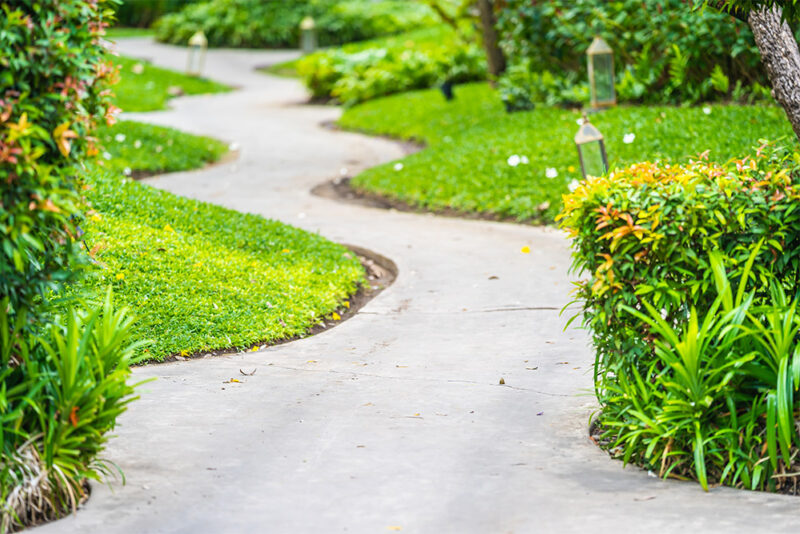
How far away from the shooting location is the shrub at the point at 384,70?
20234 millimetres

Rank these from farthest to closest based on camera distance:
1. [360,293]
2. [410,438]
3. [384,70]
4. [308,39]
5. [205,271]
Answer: [308,39] → [384,70] → [360,293] → [205,271] → [410,438]

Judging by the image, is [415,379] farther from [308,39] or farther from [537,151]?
[308,39]

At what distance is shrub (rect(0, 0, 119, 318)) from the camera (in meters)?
3.93

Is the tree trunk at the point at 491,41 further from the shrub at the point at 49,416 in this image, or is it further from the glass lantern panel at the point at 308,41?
the shrub at the point at 49,416

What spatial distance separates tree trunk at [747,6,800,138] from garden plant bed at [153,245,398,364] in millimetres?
3407

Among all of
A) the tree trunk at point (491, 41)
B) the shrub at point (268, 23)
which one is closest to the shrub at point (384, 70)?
the tree trunk at point (491, 41)

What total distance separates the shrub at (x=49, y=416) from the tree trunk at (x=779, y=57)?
4.11m

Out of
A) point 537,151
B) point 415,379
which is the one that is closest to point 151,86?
point 537,151

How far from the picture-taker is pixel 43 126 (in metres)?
4.13

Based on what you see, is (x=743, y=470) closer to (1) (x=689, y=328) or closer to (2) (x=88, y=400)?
(1) (x=689, y=328)

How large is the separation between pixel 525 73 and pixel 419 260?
7.06 m

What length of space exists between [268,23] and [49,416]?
89.8ft

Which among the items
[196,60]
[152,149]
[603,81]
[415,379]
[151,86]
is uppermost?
[603,81]

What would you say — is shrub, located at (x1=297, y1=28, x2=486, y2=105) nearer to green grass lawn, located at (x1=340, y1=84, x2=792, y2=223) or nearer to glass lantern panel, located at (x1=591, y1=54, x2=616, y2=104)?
green grass lawn, located at (x1=340, y1=84, x2=792, y2=223)
